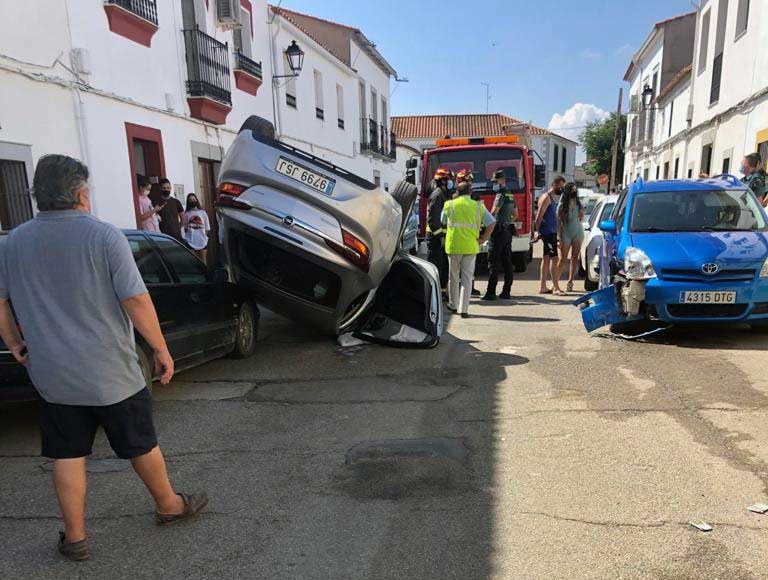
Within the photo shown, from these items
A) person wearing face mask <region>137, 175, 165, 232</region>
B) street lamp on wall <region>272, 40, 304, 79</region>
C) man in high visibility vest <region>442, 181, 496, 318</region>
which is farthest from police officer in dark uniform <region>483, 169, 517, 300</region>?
street lamp on wall <region>272, 40, 304, 79</region>

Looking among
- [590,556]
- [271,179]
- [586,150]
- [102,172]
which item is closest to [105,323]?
[590,556]

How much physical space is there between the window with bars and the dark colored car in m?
3.43

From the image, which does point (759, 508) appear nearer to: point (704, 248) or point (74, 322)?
point (74, 322)

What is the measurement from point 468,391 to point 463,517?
6.44ft

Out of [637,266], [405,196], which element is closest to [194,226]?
[405,196]

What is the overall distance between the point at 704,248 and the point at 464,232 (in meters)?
2.89

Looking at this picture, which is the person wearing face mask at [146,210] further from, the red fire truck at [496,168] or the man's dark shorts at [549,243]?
the man's dark shorts at [549,243]

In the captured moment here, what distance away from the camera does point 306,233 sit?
5.07m

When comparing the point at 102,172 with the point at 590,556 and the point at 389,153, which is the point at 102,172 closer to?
the point at 590,556

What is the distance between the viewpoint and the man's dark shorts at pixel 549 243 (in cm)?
927

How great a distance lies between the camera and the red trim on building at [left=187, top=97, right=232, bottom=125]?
11.0m

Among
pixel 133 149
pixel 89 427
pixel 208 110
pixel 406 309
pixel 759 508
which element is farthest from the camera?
pixel 208 110

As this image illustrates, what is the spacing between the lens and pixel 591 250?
9.59 m

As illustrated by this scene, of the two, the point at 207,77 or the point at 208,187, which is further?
the point at 208,187
